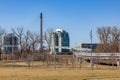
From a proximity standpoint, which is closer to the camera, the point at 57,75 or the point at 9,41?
the point at 57,75

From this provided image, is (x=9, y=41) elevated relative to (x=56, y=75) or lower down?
elevated

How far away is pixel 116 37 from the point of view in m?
139

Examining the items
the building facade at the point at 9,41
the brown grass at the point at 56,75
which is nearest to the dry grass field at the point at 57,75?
the brown grass at the point at 56,75

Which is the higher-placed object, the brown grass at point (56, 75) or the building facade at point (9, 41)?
the building facade at point (9, 41)

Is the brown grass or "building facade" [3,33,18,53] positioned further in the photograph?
"building facade" [3,33,18,53]

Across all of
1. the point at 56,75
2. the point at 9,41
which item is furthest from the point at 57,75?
the point at 9,41

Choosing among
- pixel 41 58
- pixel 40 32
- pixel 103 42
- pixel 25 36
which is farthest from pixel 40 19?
pixel 41 58

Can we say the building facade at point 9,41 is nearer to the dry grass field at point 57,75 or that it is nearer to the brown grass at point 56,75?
the dry grass field at point 57,75

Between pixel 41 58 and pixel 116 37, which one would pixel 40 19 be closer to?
pixel 116 37

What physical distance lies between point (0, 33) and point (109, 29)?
43514 millimetres

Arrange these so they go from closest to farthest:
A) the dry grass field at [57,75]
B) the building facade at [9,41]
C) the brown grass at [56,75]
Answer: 1. the brown grass at [56,75]
2. the dry grass field at [57,75]
3. the building facade at [9,41]

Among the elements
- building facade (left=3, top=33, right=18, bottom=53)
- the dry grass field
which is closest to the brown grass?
the dry grass field

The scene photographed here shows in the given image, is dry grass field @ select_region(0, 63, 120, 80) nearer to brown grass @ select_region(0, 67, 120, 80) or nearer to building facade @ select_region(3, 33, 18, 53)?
brown grass @ select_region(0, 67, 120, 80)

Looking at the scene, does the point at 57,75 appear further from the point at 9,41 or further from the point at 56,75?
the point at 9,41
